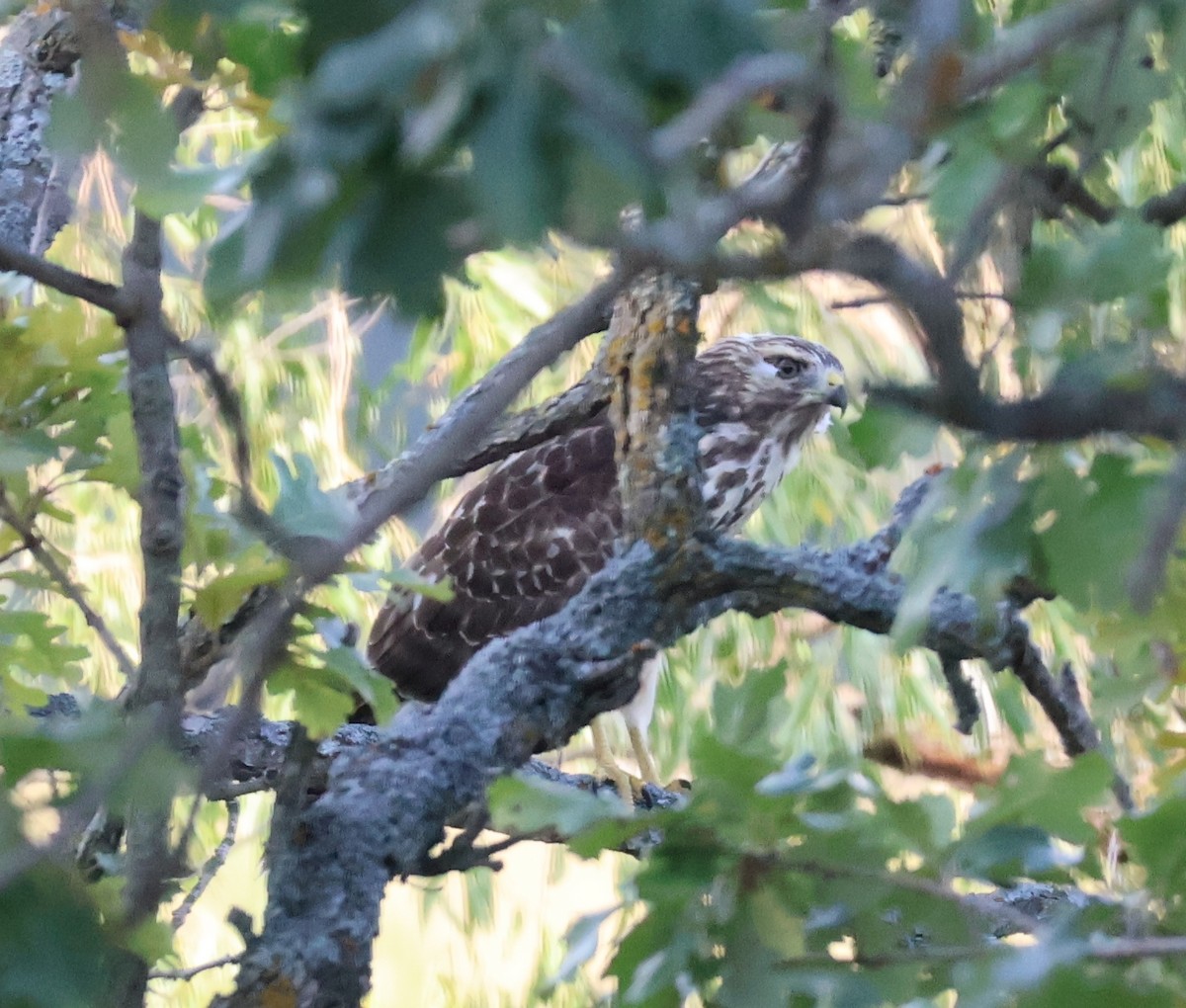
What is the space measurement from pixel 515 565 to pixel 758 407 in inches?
Answer: 19.7

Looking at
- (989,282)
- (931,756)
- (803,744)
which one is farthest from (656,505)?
(931,756)

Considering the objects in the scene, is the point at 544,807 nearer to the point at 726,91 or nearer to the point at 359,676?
the point at 359,676

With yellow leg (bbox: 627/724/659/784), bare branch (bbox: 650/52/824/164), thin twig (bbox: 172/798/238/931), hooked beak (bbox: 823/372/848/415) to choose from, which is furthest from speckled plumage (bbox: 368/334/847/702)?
bare branch (bbox: 650/52/824/164)

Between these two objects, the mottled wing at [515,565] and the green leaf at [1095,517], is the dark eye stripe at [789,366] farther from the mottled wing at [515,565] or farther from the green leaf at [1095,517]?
the green leaf at [1095,517]

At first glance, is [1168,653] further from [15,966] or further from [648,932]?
[15,966]

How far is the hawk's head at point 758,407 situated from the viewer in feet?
7.89

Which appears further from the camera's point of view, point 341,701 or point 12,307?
point 12,307

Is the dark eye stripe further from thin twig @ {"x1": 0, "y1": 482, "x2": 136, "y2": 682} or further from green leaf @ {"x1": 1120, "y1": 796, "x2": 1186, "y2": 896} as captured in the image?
green leaf @ {"x1": 1120, "y1": 796, "x2": 1186, "y2": 896}

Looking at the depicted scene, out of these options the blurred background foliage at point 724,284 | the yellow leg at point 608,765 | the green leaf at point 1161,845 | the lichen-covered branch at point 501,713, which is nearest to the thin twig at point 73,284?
the blurred background foliage at point 724,284

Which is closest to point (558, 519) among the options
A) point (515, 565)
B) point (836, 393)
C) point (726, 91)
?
point (515, 565)

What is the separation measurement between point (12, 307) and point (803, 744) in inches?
65.8

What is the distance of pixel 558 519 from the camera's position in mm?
2525

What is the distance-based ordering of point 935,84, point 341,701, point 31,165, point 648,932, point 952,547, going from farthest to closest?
point 31,165
point 341,701
point 648,932
point 952,547
point 935,84

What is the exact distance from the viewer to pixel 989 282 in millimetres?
1074
